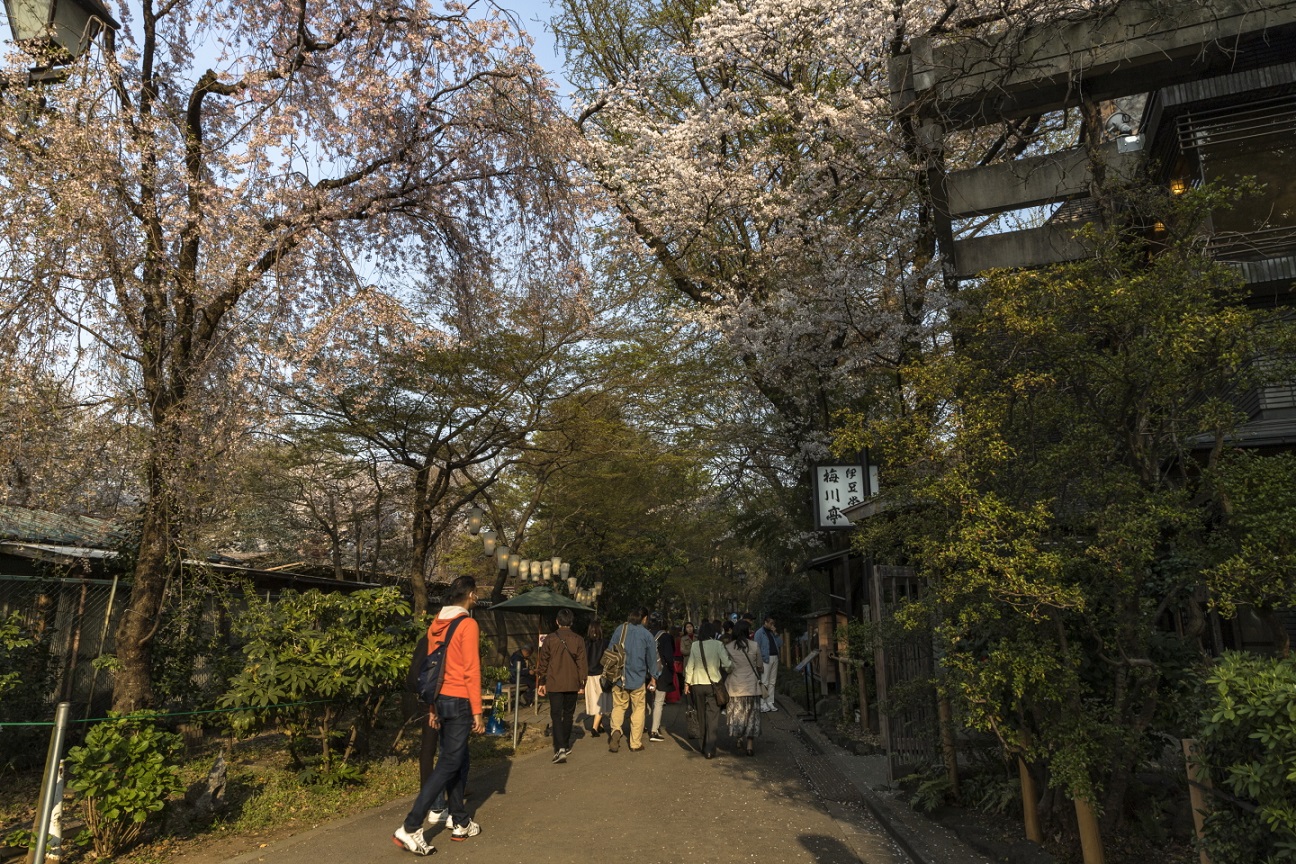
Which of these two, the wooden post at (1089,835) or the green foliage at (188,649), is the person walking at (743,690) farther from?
the wooden post at (1089,835)

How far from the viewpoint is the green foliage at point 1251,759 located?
3.19m

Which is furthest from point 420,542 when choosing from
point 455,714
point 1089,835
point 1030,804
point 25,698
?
point 1089,835

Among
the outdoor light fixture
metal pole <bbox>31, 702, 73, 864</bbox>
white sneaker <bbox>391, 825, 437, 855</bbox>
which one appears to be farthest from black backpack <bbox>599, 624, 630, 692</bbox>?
the outdoor light fixture

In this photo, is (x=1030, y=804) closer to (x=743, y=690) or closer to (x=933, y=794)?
(x=933, y=794)

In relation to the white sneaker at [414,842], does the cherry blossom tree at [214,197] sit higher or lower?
higher

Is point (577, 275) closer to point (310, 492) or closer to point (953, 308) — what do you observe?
point (953, 308)

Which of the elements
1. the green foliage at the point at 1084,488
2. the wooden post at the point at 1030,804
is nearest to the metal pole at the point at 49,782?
the green foliage at the point at 1084,488

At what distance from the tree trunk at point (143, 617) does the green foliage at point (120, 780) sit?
245cm

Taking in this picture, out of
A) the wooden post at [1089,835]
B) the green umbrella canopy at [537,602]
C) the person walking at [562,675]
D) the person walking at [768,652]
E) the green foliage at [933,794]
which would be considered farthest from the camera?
the green umbrella canopy at [537,602]

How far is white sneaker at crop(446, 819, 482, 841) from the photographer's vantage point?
6477 mm

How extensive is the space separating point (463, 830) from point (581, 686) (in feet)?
14.3

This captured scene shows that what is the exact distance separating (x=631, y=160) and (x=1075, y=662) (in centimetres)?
1349

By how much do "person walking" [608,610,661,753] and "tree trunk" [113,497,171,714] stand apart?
5522 millimetres

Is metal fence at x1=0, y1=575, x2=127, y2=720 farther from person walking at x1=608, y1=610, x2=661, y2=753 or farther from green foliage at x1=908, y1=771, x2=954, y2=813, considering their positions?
green foliage at x1=908, y1=771, x2=954, y2=813
